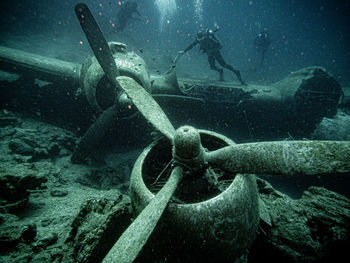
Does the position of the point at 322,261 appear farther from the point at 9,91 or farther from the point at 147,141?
the point at 9,91

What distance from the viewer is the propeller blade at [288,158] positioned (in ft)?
4.68

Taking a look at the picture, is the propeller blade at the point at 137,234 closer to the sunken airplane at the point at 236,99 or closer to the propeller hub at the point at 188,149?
the propeller hub at the point at 188,149

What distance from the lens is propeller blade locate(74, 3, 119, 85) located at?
3.70 m

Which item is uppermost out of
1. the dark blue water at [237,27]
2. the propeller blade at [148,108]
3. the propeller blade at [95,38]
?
the dark blue water at [237,27]

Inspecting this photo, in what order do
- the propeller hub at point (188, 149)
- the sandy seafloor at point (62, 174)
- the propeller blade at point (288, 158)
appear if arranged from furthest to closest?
the sandy seafloor at point (62, 174)
the propeller hub at point (188, 149)
the propeller blade at point (288, 158)

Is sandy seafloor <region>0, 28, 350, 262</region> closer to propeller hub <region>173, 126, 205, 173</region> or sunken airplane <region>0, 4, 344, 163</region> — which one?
sunken airplane <region>0, 4, 344, 163</region>

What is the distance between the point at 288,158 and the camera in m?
1.59

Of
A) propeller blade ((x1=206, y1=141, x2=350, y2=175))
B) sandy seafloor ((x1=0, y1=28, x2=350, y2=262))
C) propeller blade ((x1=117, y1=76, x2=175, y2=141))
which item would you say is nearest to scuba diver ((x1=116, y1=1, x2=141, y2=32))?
Result: sandy seafloor ((x1=0, y1=28, x2=350, y2=262))

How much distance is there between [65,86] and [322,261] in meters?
8.93

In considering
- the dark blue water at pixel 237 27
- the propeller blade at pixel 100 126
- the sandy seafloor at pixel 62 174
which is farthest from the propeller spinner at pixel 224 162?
the dark blue water at pixel 237 27

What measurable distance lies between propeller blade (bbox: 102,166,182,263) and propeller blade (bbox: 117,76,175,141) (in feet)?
2.98

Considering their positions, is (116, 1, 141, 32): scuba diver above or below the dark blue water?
below

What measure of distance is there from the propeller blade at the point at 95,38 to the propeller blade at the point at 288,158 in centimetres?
363

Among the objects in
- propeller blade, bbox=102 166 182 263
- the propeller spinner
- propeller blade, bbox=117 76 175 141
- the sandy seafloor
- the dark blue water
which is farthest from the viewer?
the dark blue water
